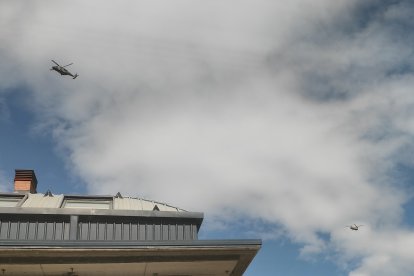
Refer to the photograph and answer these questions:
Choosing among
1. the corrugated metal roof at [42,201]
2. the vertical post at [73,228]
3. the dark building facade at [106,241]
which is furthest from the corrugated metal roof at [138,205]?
the corrugated metal roof at [42,201]

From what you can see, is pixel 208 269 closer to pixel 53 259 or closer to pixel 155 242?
pixel 155 242

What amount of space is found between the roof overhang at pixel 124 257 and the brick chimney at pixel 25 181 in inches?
436

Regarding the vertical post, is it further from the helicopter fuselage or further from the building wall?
the helicopter fuselage

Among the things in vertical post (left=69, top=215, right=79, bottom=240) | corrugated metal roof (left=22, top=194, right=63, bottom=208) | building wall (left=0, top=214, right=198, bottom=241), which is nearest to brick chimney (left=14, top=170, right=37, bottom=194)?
corrugated metal roof (left=22, top=194, right=63, bottom=208)

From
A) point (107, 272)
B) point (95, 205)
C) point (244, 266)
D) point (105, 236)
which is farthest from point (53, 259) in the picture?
point (244, 266)

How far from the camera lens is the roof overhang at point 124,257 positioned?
1623 cm

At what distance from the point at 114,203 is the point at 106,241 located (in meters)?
5.90

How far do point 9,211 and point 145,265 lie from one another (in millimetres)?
6485

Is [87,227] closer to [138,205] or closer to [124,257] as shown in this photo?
[138,205]

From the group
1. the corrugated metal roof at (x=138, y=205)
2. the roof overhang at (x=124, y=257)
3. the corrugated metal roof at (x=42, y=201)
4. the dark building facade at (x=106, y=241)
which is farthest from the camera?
the corrugated metal roof at (x=138, y=205)

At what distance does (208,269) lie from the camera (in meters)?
19.0

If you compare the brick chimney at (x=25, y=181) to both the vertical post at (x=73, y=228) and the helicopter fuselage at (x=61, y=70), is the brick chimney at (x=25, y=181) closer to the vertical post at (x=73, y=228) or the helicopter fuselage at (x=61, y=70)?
the helicopter fuselage at (x=61, y=70)

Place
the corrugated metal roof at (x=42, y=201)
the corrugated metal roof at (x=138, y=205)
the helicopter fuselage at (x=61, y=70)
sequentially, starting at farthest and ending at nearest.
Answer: the helicopter fuselage at (x=61, y=70), the corrugated metal roof at (x=138, y=205), the corrugated metal roof at (x=42, y=201)

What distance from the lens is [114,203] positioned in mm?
22484
